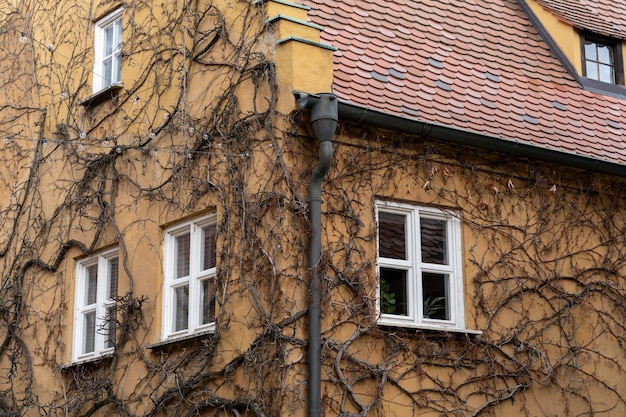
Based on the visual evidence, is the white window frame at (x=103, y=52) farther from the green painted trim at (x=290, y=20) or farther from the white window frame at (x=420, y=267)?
the white window frame at (x=420, y=267)

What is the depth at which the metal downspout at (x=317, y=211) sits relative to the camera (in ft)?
34.3

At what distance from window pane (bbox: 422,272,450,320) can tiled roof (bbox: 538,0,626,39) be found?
469 cm

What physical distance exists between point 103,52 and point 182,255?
3.74 meters

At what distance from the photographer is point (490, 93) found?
12.9 m

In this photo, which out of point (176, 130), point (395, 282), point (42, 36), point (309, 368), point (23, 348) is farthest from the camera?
point (42, 36)

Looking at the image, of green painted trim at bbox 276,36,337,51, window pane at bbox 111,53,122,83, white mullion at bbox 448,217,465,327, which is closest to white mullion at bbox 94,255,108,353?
window pane at bbox 111,53,122,83

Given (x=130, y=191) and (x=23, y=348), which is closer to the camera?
(x=130, y=191)

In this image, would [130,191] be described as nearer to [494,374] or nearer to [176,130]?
[176,130]

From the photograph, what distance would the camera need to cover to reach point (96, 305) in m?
13.3

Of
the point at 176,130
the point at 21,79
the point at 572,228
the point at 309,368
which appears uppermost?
the point at 21,79

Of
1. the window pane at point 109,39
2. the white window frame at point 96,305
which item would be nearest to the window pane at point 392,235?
the white window frame at point 96,305

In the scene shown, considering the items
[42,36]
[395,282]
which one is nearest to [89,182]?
[42,36]

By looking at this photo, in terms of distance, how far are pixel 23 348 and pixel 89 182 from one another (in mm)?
2503

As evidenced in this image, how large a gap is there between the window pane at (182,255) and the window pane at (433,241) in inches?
104
